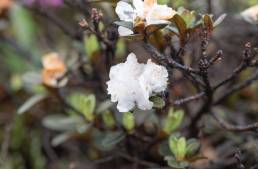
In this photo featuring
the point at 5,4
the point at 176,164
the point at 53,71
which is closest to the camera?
the point at 176,164

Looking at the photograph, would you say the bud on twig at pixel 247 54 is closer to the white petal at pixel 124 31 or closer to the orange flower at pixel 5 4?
the white petal at pixel 124 31

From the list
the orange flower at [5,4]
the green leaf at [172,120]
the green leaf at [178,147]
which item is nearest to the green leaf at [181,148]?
the green leaf at [178,147]

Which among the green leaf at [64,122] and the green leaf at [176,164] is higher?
the green leaf at [176,164]

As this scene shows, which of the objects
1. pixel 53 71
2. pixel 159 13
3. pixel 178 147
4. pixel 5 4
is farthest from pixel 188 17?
pixel 5 4

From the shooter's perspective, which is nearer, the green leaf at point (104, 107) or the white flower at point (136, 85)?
the white flower at point (136, 85)

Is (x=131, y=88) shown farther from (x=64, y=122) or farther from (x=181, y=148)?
(x=64, y=122)

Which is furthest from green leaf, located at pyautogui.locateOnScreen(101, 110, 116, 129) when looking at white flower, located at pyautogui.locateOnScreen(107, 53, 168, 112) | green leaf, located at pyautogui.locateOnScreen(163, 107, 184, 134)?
white flower, located at pyautogui.locateOnScreen(107, 53, 168, 112)

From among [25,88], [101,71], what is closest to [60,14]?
[25,88]

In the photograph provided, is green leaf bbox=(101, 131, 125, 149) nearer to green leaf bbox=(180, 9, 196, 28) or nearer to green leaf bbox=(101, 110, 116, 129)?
green leaf bbox=(101, 110, 116, 129)
